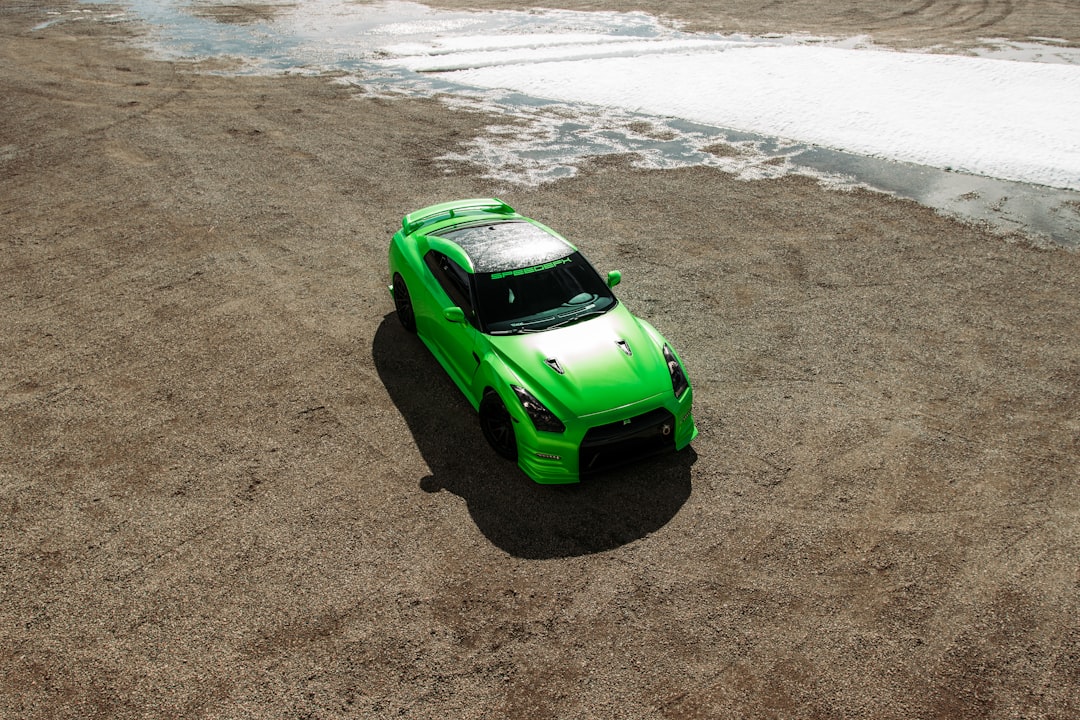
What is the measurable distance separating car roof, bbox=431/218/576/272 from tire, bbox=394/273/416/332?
2.74 ft

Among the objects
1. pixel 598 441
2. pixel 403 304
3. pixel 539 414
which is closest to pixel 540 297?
pixel 539 414

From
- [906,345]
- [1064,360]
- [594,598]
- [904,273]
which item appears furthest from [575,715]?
[904,273]

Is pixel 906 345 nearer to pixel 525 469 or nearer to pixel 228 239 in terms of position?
pixel 525 469

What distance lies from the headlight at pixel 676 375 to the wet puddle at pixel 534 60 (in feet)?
26.2

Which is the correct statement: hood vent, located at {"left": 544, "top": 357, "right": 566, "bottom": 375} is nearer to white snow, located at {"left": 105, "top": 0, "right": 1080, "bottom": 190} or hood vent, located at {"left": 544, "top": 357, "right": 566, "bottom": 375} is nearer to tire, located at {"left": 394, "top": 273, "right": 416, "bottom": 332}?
tire, located at {"left": 394, "top": 273, "right": 416, "bottom": 332}

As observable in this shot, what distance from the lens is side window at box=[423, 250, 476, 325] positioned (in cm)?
780

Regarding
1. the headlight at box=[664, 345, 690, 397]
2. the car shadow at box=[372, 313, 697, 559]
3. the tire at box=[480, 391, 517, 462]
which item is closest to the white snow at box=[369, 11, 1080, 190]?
the headlight at box=[664, 345, 690, 397]

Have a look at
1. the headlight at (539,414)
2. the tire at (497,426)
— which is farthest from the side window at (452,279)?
the headlight at (539,414)

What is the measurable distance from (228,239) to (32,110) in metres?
10.3

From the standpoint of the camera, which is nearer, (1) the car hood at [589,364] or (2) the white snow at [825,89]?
(1) the car hood at [589,364]

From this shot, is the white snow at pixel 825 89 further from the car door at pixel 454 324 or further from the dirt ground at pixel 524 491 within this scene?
the car door at pixel 454 324

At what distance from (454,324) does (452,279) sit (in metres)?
0.55

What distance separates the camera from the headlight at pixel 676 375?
7.22 m

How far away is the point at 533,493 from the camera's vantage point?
22.9ft
